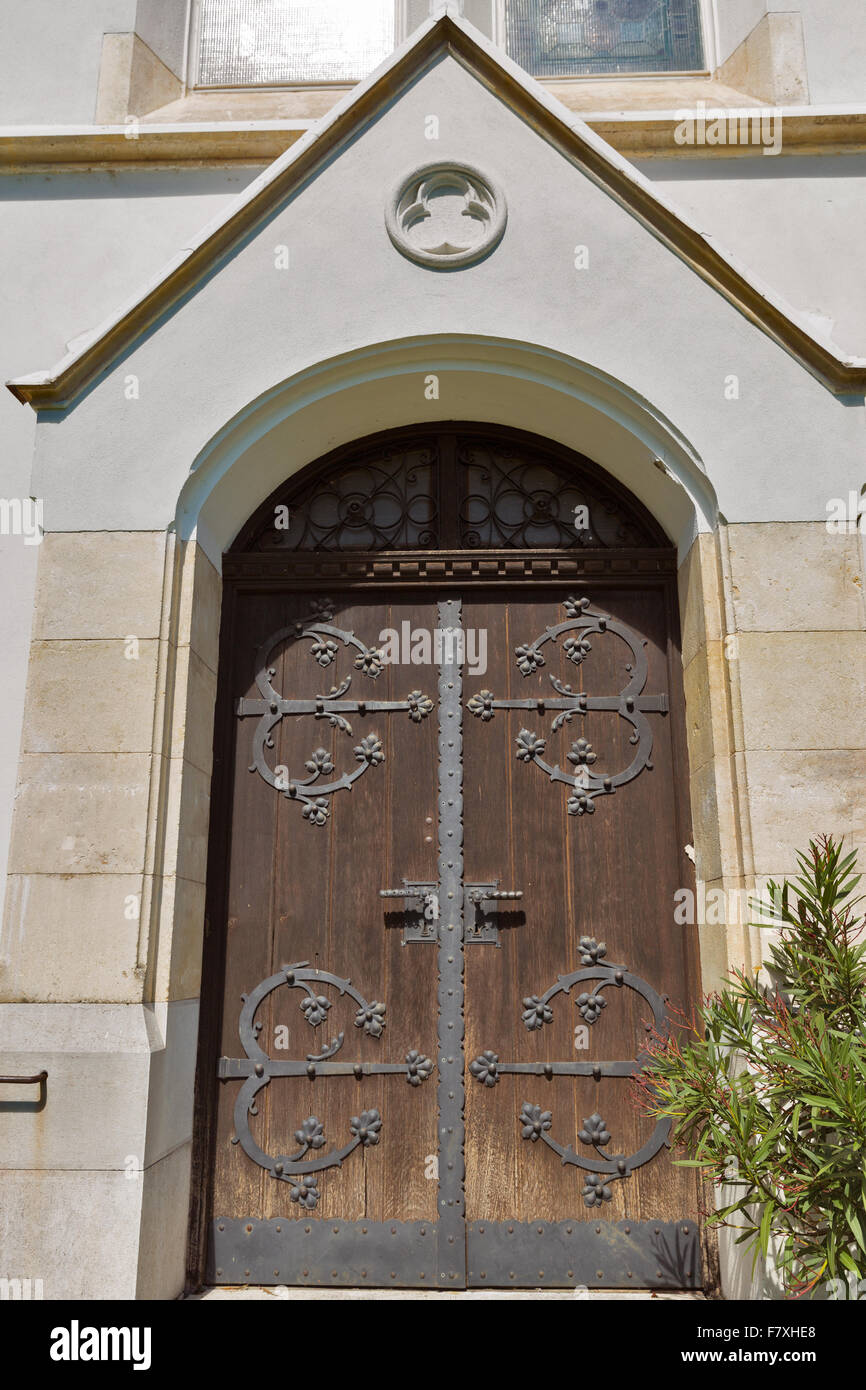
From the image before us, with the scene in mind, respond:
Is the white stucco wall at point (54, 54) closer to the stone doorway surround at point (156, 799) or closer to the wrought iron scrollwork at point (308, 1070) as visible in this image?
the stone doorway surround at point (156, 799)

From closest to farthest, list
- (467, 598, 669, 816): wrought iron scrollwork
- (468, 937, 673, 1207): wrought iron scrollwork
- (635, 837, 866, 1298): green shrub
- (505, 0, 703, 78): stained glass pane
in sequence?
(635, 837, 866, 1298): green shrub, (468, 937, 673, 1207): wrought iron scrollwork, (467, 598, 669, 816): wrought iron scrollwork, (505, 0, 703, 78): stained glass pane

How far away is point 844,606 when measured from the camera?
135 inches

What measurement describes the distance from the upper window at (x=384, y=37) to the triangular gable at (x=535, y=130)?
1.52m

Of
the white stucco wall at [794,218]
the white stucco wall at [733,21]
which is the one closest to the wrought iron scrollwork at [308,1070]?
the white stucco wall at [794,218]

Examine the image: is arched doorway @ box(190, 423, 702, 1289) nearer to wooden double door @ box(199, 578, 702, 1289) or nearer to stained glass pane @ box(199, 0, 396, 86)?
wooden double door @ box(199, 578, 702, 1289)

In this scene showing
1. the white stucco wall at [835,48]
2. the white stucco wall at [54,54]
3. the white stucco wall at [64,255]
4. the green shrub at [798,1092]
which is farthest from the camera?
the white stucco wall at [54,54]

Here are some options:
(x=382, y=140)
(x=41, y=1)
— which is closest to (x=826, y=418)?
(x=382, y=140)

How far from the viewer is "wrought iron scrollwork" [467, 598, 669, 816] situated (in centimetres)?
395

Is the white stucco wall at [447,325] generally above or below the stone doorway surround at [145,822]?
above

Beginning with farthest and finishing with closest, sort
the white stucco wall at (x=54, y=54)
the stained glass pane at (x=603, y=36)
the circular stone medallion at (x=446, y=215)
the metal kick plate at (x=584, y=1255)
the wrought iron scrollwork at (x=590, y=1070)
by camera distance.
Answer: the stained glass pane at (x=603, y=36) < the white stucco wall at (x=54, y=54) < the circular stone medallion at (x=446, y=215) < the wrought iron scrollwork at (x=590, y=1070) < the metal kick plate at (x=584, y=1255)

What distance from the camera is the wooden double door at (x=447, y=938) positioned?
3.59 meters

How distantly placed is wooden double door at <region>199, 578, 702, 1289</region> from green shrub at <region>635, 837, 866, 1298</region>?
66cm

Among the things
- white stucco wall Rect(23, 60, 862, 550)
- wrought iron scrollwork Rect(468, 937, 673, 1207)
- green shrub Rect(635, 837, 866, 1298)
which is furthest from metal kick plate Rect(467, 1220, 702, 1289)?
white stucco wall Rect(23, 60, 862, 550)

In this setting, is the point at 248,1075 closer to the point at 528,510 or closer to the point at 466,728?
the point at 466,728
